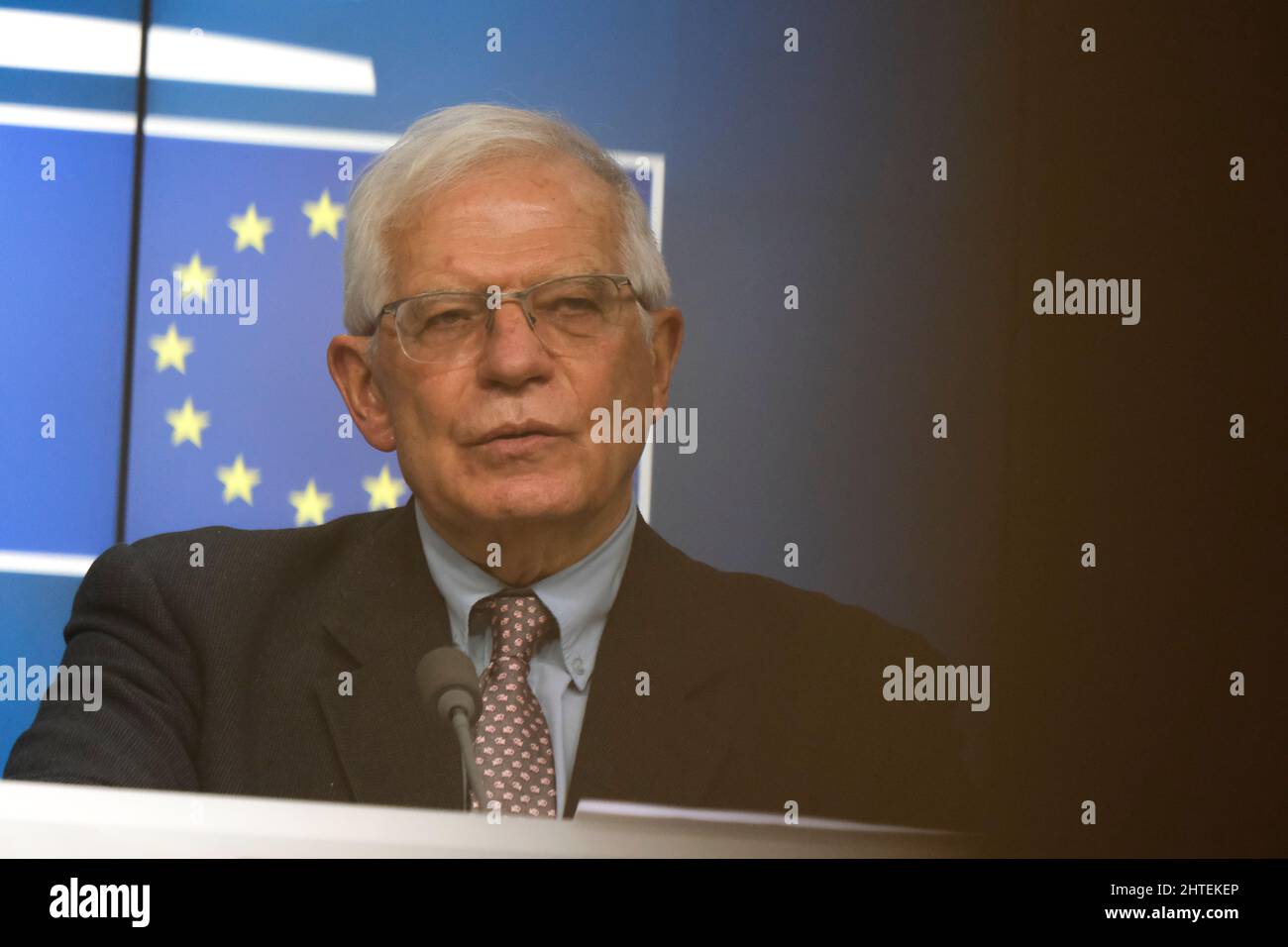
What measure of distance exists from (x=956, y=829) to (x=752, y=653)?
1.23ft

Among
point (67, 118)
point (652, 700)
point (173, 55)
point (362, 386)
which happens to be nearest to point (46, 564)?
point (362, 386)

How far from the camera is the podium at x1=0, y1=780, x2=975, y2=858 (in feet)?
4.83

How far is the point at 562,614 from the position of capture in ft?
6.40

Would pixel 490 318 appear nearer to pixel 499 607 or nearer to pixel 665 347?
pixel 665 347

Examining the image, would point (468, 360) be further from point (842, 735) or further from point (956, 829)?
point (956, 829)

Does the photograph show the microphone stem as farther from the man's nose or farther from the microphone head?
the man's nose

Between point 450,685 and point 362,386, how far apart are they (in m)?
0.61

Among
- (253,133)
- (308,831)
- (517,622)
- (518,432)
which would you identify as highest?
(253,133)

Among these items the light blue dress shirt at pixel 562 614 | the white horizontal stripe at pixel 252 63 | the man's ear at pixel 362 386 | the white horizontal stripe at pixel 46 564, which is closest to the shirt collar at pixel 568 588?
the light blue dress shirt at pixel 562 614

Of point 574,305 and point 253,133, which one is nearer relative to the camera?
point 574,305

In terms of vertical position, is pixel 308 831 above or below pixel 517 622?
below

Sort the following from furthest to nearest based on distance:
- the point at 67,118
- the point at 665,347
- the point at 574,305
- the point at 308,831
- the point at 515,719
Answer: the point at 67,118 < the point at 665,347 < the point at 574,305 < the point at 515,719 < the point at 308,831

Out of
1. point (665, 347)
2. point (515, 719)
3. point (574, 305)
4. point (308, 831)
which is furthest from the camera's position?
point (665, 347)

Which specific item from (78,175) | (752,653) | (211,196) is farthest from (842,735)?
(78,175)
